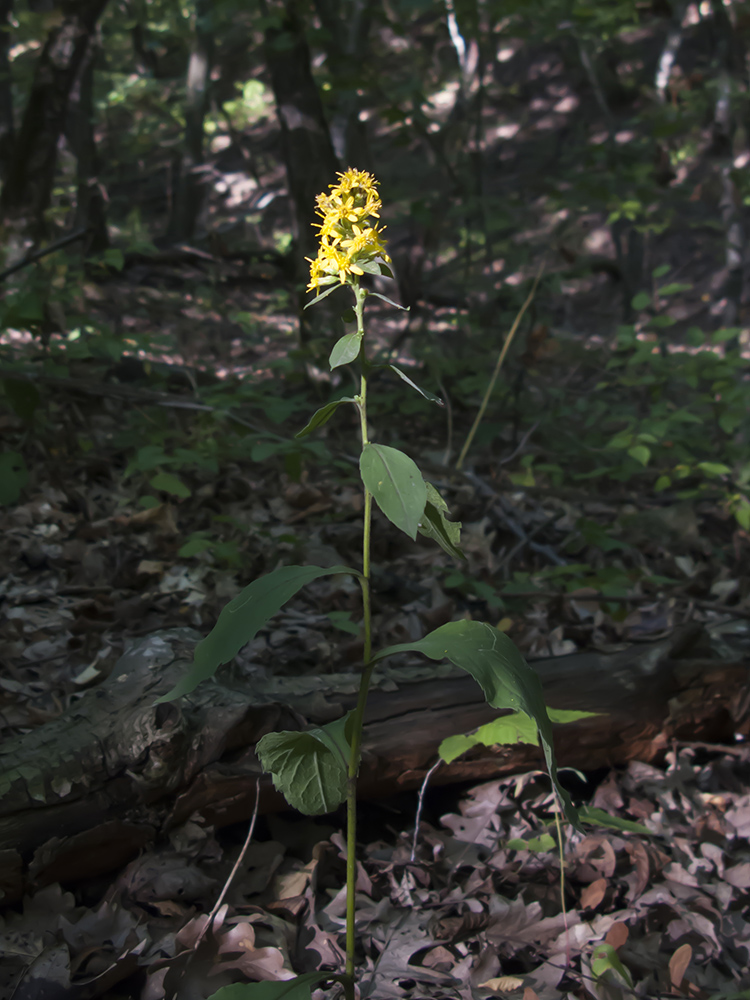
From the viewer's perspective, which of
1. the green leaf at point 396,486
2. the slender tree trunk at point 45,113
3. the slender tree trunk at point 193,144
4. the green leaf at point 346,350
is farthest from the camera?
the slender tree trunk at point 193,144

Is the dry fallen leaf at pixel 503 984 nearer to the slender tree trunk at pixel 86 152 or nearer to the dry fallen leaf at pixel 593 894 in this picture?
the dry fallen leaf at pixel 593 894

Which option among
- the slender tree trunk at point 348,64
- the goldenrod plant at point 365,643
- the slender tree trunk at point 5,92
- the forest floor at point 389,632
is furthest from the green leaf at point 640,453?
the slender tree trunk at point 5,92

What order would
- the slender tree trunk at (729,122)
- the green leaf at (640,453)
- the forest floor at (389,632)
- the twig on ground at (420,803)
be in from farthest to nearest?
the slender tree trunk at (729,122), the green leaf at (640,453), the twig on ground at (420,803), the forest floor at (389,632)

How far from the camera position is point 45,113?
14.9 feet

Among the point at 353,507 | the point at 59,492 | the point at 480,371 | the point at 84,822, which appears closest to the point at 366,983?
the point at 84,822

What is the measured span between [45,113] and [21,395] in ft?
8.33

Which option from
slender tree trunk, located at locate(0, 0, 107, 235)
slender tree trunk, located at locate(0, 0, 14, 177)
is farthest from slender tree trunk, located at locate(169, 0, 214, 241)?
slender tree trunk, located at locate(0, 0, 107, 235)

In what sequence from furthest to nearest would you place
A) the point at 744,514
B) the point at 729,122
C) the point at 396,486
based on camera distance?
1. the point at 729,122
2. the point at 744,514
3. the point at 396,486

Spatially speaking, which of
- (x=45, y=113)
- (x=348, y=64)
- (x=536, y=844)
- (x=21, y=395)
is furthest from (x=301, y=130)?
(x=536, y=844)

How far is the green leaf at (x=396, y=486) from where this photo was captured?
1.12 metres

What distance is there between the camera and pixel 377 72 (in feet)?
16.7

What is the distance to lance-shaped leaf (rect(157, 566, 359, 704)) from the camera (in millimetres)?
1147

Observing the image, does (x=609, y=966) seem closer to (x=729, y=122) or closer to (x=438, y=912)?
(x=438, y=912)

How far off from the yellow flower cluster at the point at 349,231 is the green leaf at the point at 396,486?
373 mm
